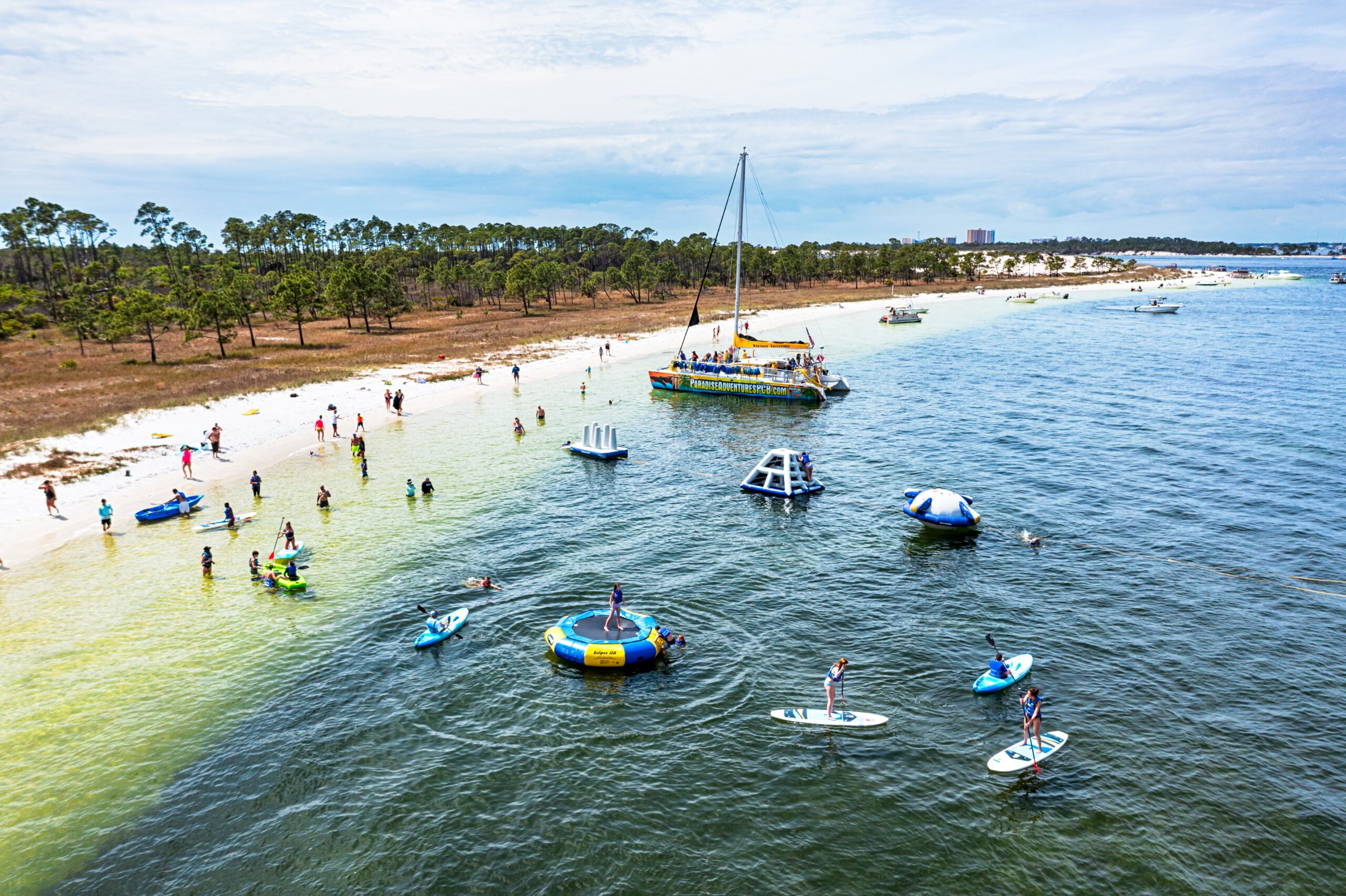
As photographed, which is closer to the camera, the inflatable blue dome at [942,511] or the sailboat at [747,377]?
the inflatable blue dome at [942,511]

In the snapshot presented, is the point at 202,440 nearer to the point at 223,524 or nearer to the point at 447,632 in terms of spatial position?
the point at 223,524

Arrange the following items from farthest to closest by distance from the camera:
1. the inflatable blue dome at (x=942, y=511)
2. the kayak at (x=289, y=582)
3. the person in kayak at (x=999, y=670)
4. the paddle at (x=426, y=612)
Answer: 1. the inflatable blue dome at (x=942, y=511)
2. the kayak at (x=289, y=582)
3. the paddle at (x=426, y=612)
4. the person in kayak at (x=999, y=670)

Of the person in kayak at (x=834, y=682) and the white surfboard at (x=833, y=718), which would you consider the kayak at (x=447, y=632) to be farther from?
the person in kayak at (x=834, y=682)

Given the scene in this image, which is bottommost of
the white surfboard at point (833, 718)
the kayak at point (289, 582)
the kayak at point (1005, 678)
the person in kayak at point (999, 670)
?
the white surfboard at point (833, 718)

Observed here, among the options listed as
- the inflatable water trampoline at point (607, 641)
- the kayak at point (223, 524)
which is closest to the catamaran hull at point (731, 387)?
the kayak at point (223, 524)

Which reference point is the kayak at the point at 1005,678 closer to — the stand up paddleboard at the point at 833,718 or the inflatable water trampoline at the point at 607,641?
the stand up paddleboard at the point at 833,718

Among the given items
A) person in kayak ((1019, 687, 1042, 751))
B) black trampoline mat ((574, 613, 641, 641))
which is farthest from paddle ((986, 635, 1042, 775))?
black trampoline mat ((574, 613, 641, 641))

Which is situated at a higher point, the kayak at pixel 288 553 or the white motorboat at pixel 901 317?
the white motorboat at pixel 901 317

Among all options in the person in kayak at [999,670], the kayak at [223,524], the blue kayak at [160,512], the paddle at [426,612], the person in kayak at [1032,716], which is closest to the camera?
the person in kayak at [1032,716]
